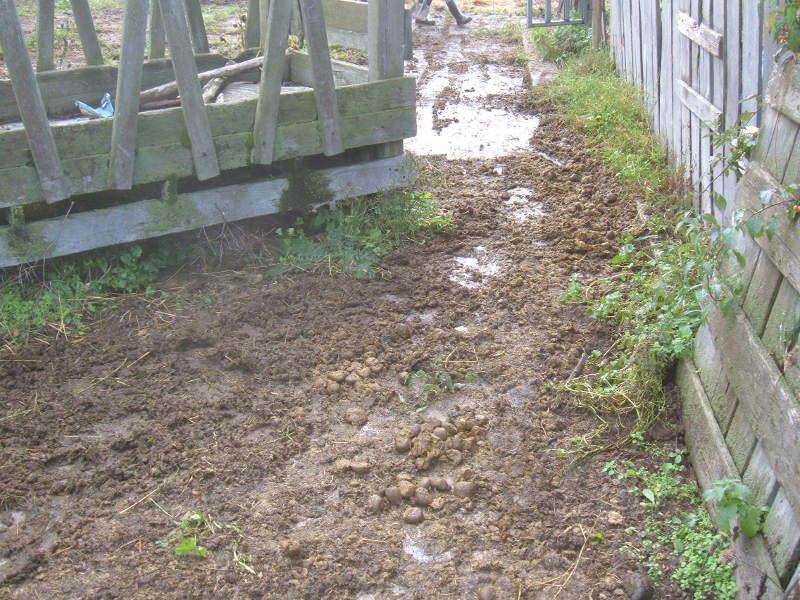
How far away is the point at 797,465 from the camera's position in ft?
7.68

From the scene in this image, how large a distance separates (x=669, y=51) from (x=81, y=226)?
4650 mm

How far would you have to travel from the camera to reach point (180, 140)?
4781 millimetres

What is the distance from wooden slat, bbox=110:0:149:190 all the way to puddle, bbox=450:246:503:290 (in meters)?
2.20

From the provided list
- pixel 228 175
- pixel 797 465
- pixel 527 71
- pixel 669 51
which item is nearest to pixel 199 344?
pixel 228 175

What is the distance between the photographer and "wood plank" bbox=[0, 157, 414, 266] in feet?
15.2

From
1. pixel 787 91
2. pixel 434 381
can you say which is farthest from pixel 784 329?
pixel 434 381

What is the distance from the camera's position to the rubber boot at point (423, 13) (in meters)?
14.4

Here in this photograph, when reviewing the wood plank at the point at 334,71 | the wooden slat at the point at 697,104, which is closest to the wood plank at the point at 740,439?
the wooden slat at the point at 697,104

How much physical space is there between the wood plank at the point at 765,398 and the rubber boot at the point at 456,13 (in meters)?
12.2

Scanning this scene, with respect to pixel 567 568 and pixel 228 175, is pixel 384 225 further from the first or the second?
pixel 567 568

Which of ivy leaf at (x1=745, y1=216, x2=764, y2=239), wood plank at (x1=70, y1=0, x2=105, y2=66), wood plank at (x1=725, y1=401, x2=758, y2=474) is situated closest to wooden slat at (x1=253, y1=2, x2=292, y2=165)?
wood plank at (x1=70, y1=0, x2=105, y2=66)

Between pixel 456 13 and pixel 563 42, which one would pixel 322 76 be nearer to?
pixel 563 42

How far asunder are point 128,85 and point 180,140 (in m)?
0.46

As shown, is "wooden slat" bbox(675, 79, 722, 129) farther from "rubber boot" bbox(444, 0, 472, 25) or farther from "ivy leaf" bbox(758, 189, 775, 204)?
"rubber boot" bbox(444, 0, 472, 25)
